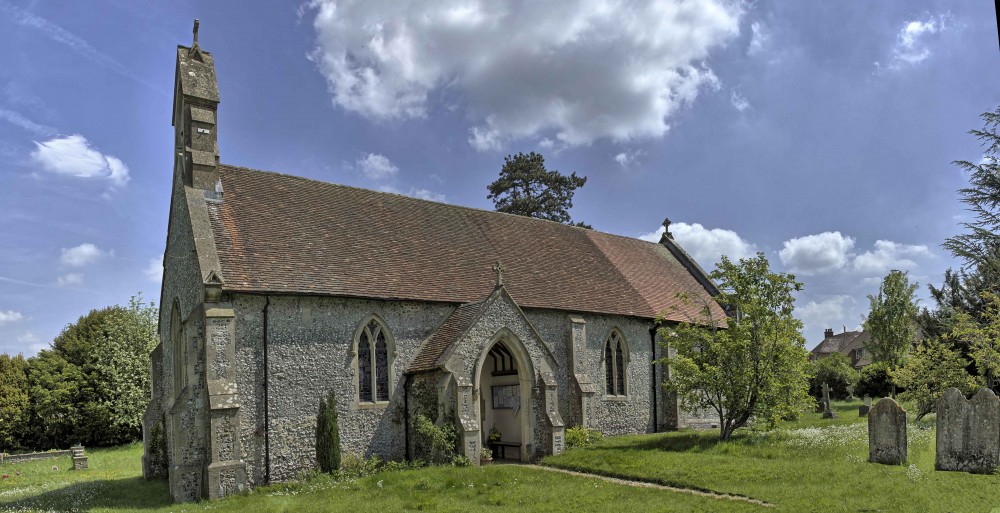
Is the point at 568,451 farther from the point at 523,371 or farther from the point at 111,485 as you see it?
the point at 111,485

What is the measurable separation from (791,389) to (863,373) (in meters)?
25.5

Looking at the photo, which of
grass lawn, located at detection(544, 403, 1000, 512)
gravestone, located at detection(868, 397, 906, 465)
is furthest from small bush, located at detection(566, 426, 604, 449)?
gravestone, located at detection(868, 397, 906, 465)

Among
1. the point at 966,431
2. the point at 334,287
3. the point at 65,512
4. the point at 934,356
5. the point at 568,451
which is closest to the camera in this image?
the point at 966,431

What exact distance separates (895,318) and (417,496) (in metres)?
36.7

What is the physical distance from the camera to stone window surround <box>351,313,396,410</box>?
63.7 feet

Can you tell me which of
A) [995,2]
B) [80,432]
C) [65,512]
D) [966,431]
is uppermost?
[995,2]

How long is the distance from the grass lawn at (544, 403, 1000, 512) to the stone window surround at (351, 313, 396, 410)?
5.13 metres

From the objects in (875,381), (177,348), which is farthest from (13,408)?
(875,381)

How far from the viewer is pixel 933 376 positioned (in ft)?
82.2

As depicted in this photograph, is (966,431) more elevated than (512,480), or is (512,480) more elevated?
(966,431)

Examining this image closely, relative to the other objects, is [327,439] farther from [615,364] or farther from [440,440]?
[615,364]

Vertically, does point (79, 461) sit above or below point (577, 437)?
below

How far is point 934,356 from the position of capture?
2503cm

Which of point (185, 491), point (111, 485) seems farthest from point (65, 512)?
point (111, 485)
